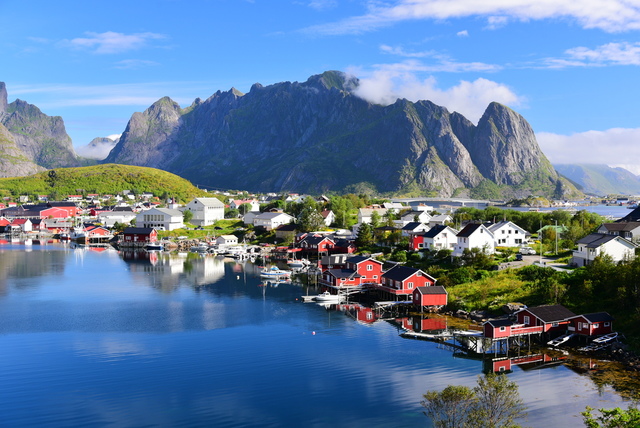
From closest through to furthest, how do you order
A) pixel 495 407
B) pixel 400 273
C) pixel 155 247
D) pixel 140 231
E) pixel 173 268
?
pixel 495 407 < pixel 400 273 < pixel 173 268 < pixel 155 247 < pixel 140 231

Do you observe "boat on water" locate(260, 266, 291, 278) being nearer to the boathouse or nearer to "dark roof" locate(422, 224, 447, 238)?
"dark roof" locate(422, 224, 447, 238)

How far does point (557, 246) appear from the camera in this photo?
58.6 m

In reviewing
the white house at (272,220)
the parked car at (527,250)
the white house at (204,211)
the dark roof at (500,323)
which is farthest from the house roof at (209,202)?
the dark roof at (500,323)

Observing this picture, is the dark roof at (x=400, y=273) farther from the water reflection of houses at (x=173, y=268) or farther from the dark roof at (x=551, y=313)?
the water reflection of houses at (x=173, y=268)

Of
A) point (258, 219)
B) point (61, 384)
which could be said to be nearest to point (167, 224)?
point (258, 219)

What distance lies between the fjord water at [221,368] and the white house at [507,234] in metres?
26.5

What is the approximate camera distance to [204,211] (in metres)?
111

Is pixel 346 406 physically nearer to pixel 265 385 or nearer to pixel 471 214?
pixel 265 385

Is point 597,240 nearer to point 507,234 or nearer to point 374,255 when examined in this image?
point 507,234

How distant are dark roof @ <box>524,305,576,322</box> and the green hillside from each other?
12658 centimetres

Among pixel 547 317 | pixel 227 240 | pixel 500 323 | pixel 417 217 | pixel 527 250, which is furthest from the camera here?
pixel 227 240

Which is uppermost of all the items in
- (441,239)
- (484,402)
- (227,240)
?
(441,239)

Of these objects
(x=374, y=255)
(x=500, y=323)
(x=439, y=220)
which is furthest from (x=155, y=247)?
(x=500, y=323)

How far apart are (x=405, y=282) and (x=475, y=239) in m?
12.2
